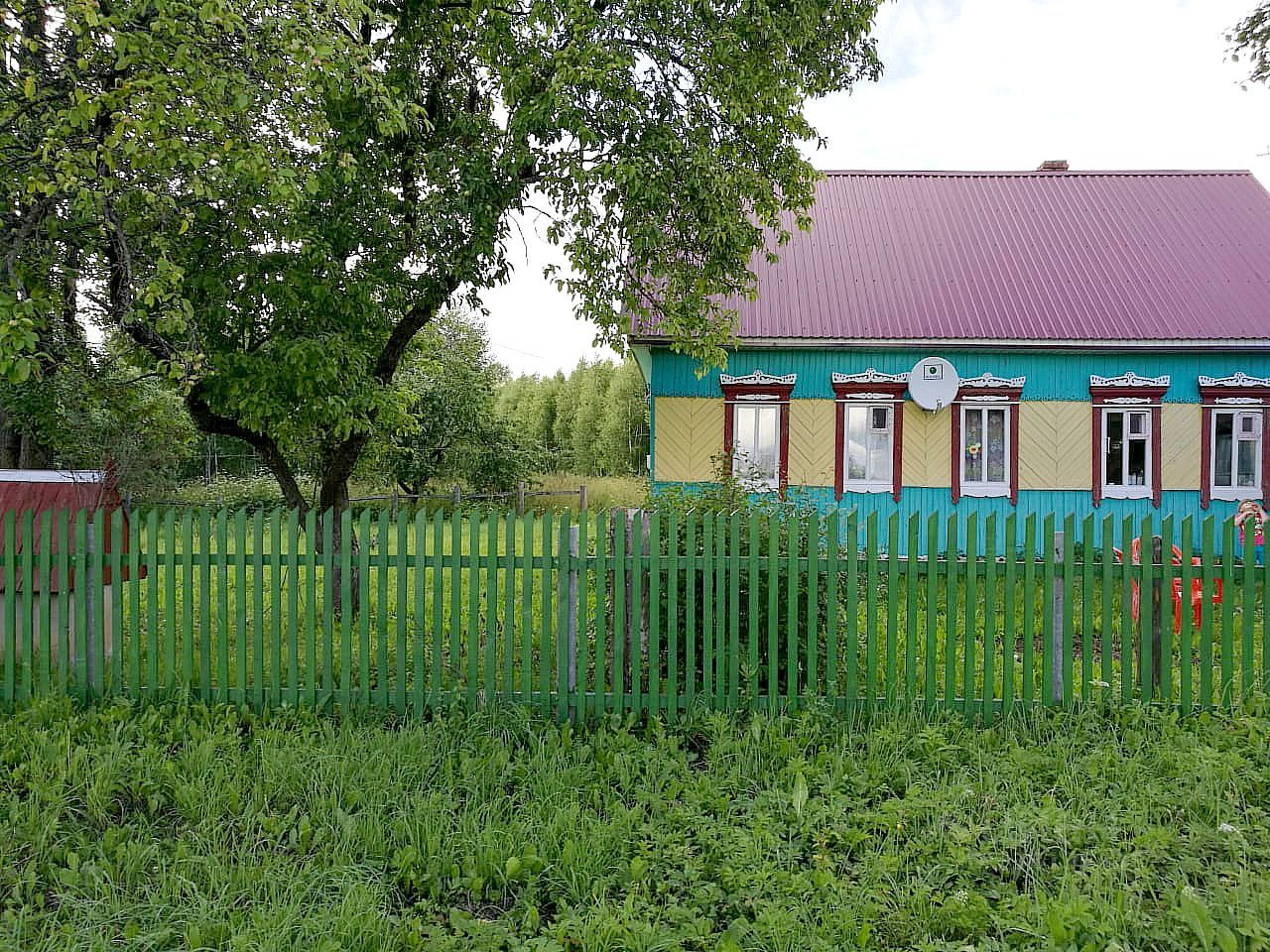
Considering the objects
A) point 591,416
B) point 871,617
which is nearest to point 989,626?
point 871,617

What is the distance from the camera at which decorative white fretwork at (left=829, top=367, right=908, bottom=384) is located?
13414mm

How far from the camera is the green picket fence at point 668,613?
5609 mm

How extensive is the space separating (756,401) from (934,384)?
284cm

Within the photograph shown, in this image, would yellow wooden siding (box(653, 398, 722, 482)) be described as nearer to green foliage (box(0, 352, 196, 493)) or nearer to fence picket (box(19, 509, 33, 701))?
green foliage (box(0, 352, 196, 493))

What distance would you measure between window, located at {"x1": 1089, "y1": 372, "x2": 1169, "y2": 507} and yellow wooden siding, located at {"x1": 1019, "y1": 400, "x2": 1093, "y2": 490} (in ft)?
0.49

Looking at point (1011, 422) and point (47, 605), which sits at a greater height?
point (1011, 422)

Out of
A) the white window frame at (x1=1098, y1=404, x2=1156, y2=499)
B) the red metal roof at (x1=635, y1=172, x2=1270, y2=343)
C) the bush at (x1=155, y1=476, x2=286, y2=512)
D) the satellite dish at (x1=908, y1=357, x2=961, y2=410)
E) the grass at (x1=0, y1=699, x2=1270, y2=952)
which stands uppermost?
the red metal roof at (x1=635, y1=172, x2=1270, y2=343)

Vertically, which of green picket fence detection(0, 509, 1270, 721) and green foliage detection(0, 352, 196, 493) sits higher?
green foliage detection(0, 352, 196, 493)

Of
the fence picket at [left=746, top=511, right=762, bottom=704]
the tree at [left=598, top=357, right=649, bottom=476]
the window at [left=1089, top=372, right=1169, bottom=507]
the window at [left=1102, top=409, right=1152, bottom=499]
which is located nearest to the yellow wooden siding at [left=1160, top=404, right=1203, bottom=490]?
the window at [left=1089, top=372, right=1169, bottom=507]

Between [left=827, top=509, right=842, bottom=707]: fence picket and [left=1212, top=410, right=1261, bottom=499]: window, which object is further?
[left=1212, top=410, right=1261, bottom=499]: window

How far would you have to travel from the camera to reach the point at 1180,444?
13484 mm

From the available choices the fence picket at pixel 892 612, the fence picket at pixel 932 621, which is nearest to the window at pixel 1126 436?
the fence picket at pixel 932 621

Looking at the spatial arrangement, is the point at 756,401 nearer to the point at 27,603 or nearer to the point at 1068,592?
the point at 1068,592

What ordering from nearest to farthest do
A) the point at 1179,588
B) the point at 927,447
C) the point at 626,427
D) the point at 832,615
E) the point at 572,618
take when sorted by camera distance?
the point at 832,615 < the point at 572,618 < the point at 1179,588 < the point at 927,447 < the point at 626,427
